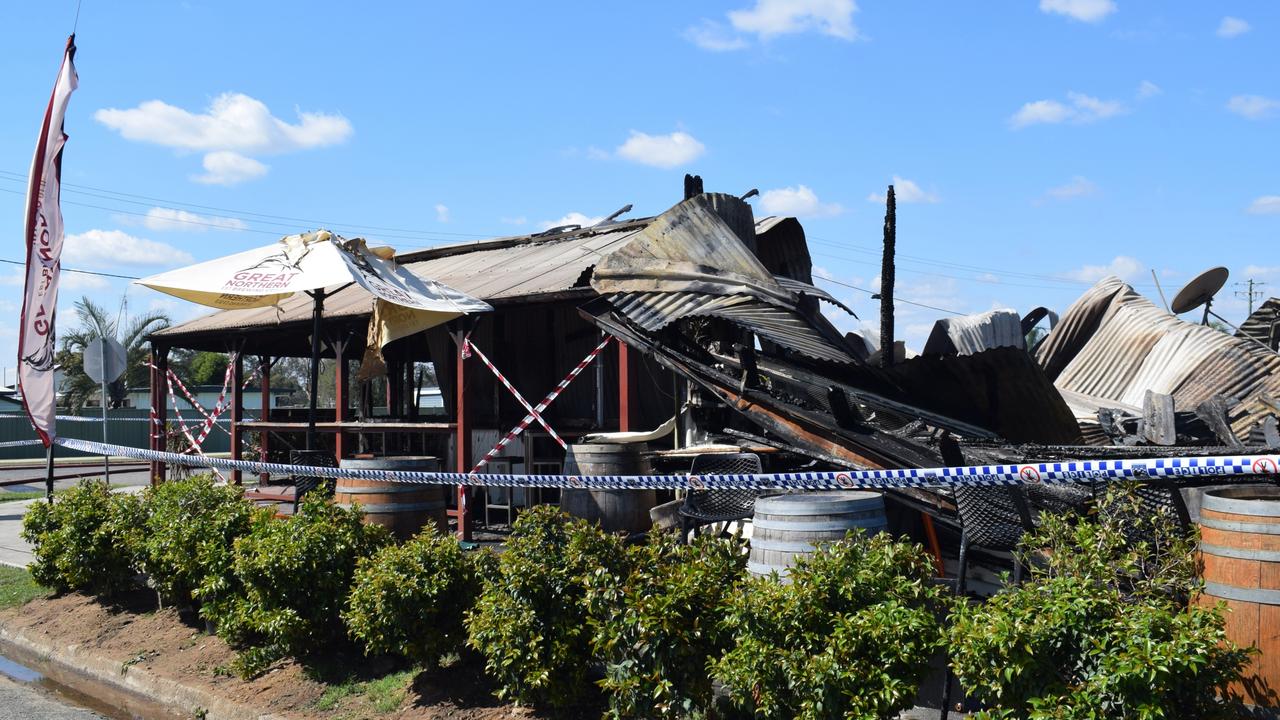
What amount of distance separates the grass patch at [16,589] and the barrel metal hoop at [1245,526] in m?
9.65

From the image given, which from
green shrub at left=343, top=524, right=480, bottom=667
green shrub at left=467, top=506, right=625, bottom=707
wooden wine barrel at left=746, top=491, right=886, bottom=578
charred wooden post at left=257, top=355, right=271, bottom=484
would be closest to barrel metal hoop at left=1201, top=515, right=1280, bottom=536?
wooden wine barrel at left=746, top=491, right=886, bottom=578

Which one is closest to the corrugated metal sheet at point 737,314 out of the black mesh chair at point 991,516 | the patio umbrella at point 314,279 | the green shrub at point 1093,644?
the patio umbrella at point 314,279

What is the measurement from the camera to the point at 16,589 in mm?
9914

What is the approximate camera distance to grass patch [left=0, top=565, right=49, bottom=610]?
31.1 feet

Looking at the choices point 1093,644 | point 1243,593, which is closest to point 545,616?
point 1093,644

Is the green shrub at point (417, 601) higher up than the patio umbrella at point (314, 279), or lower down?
lower down

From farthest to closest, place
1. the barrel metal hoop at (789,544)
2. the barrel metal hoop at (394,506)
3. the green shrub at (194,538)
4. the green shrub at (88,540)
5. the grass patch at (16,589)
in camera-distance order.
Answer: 1. the grass patch at (16,589)
2. the green shrub at (88,540)
3. the barrel metal hoop at (394,506)
4. the green shrub at (194,538)
5. the barrel metal hoop at (789,544)

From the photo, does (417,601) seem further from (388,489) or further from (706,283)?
(706,283)

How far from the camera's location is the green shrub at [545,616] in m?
5.06

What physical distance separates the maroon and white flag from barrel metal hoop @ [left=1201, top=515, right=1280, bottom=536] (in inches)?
434

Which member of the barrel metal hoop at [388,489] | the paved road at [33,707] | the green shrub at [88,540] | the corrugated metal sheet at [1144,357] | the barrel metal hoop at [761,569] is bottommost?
the paved road at [33,707]

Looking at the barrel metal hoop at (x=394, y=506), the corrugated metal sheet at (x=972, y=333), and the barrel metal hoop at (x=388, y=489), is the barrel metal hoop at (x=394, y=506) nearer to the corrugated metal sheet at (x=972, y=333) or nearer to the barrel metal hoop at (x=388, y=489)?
the barrel metal hoop at (x=388, y=489)

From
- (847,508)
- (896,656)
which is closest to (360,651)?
(847,508)

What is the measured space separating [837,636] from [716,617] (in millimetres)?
739
